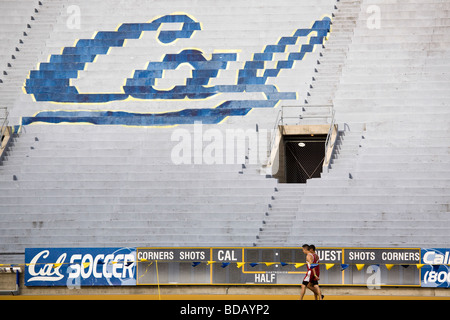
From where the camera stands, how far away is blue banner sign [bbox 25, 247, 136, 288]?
→ 20078mm

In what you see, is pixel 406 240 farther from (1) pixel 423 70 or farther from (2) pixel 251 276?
(1) pixel 423 70

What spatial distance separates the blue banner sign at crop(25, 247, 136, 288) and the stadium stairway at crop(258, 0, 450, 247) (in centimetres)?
352

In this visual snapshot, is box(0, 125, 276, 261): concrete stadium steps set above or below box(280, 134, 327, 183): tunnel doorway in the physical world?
below

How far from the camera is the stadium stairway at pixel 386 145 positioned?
2089 centimetres

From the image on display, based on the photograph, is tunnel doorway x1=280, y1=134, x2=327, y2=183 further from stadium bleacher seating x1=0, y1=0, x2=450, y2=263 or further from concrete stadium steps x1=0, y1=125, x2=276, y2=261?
concrete stadium steps x1=0, y1=125, x2=276, y2=261

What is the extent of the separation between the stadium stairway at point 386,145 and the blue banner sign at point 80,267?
3522 millimetres

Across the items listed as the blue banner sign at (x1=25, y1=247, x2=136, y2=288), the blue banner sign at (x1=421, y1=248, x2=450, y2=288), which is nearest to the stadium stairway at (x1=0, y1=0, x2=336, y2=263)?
the blue banner sign at (x1=25, y1=247, x2=136, y2=288)

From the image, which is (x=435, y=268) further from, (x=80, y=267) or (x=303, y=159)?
(x=80, y=267)

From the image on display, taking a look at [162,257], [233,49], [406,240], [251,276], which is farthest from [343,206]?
[233,49]

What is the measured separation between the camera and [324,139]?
2497 cm

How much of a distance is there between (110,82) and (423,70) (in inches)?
384

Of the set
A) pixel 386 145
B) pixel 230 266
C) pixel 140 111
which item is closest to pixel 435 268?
pixel 230 266

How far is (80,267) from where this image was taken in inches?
795

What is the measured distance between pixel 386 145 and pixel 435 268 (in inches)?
196
